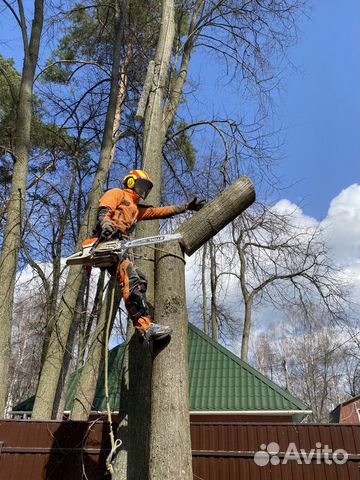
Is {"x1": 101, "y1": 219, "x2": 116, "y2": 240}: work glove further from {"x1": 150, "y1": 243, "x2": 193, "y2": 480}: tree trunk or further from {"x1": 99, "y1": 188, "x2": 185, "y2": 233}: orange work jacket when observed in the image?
{"x1": 150, "y1": 243, "x2": 193, "y2": 480}: tree trunk

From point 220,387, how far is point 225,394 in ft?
0.77

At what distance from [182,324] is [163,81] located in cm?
390

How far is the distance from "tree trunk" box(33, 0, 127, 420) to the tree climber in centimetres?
393

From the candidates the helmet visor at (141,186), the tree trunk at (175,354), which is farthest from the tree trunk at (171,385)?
the helmet visor at (141,186)

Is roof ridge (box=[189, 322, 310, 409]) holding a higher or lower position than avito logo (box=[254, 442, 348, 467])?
higher

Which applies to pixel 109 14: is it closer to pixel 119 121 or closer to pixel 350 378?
pixel 119 121

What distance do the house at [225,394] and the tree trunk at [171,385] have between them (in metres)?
5.32

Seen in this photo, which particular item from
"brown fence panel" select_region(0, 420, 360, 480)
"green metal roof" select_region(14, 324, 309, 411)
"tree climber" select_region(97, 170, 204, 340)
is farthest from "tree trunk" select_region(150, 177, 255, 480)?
"green metal roof" select_region(14, 324, 309, 411)

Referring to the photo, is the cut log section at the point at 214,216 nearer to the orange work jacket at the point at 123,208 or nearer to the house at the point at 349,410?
the orange work jacket at the point at 123,208

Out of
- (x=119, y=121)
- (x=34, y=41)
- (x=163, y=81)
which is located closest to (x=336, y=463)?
(x=163, y=81)

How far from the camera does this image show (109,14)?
9.59m

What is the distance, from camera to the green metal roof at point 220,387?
8461 mm

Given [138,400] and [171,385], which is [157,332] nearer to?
[171,385]

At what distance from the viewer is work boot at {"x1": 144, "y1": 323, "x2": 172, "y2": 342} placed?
102 inches
